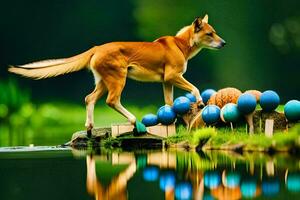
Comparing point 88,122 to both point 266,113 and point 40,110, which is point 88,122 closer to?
point 266,113

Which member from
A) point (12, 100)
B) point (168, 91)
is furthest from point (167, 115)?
point (12, 100)

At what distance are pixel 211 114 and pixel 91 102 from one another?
5.51 ft

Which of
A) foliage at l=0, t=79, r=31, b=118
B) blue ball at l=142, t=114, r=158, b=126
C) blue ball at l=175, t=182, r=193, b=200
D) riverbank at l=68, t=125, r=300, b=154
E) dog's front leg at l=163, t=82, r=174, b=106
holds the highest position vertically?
foliage at l=0, t=79, r=31, b=118

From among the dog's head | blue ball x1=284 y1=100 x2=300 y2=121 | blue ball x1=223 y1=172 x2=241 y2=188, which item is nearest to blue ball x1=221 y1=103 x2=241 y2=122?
blue ball x1=284 y1=100 x2=300 y2=121

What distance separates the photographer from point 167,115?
9211 mm

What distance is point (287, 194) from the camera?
13.6ft

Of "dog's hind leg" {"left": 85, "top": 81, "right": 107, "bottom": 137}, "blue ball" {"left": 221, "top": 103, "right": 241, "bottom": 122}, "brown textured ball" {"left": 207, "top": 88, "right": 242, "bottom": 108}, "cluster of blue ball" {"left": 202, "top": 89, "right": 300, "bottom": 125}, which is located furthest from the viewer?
"dog's hind leg" {"left": 85, "top": 81, "right": 107, "bottom": 137}

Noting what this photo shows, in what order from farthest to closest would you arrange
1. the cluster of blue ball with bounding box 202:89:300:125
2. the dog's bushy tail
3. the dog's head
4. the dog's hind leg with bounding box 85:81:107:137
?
the dog's head → the dog's bushy tail → the dog's hind leg with bounding box 85:81:107:137 → the cluster of blue ball with bounding box 202:89:300:125

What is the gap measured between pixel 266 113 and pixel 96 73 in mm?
2308

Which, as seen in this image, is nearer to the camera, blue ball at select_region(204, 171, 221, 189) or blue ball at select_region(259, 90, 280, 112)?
blue ball at select_region(204, 171, 221, 189)

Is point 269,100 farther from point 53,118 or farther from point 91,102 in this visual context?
point 53,118

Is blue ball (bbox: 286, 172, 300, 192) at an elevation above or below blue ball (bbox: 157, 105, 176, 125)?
below

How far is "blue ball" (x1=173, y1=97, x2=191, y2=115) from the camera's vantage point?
361 inches

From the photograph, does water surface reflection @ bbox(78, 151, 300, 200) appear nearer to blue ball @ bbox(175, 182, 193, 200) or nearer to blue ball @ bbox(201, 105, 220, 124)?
blue ball @ bbox(175, 182, 193, 200)
